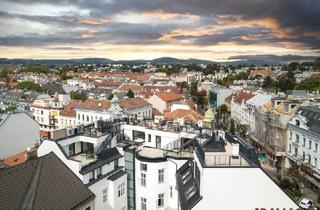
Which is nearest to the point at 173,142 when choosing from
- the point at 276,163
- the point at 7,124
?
the point at 7,124

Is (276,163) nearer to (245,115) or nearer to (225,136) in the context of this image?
(245,115)

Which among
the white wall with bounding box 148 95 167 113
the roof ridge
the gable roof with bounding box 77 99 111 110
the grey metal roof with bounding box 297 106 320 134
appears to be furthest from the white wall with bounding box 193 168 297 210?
the white wall with bounding box 148 95 167 113

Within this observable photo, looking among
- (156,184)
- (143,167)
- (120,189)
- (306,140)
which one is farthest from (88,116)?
(156,184)

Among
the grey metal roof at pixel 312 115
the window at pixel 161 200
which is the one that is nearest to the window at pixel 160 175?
the window at pixel 161 200

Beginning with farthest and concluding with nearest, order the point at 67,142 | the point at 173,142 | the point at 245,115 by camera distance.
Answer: the point at 245,115
the point at 173,142
the point at 67,142

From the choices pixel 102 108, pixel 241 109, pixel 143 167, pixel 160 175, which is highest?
pixel 102 108

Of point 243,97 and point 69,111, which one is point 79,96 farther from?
point 243,97

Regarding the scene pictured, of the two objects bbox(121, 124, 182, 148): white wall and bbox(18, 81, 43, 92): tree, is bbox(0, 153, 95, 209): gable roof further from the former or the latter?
bbox(18, 81, 43, 92): tree

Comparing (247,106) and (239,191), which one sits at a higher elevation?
A: (239,191)

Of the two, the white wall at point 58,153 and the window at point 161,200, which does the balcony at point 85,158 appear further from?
the window at point 161,200
